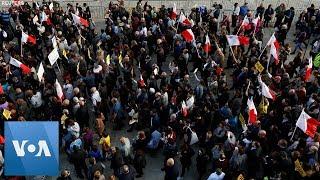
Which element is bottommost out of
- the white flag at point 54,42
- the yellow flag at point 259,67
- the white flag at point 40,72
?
the white flag at point 40,72

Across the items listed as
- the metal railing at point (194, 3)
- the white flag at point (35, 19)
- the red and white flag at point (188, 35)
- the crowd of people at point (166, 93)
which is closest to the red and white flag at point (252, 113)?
the crowd of people at point (166, 93)

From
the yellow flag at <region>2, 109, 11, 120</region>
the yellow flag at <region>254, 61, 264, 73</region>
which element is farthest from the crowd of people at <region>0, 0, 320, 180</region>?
the yellow flag at <region>254, 61, 264, 73</region>

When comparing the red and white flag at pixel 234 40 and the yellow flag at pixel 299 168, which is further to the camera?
the red and white flag at pixel 234 40

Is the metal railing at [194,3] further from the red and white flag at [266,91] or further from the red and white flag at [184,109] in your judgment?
the red and white flag at [184,109]

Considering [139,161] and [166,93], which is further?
[166,93]

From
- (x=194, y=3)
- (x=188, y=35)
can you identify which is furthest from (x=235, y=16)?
(x=188, y=35)

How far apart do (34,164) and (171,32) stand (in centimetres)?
1369

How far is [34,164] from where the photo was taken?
7750mm

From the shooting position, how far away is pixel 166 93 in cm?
1644

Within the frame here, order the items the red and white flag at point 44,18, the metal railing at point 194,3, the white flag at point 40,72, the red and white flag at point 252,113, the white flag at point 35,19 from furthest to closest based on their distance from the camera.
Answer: the metal railing at point 194,3 < the white flag at point 35,19 < the red and white flag at point 44,18 < the white flag at point 40,72 < the red and white flag at point 252,113

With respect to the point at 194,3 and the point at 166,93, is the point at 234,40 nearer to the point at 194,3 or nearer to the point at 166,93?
the point at 166,93

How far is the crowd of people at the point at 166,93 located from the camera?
1450 cm

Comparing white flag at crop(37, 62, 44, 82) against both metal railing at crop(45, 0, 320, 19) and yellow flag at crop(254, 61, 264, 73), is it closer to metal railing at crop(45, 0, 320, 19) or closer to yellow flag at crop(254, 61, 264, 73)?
yellow flag at crop(254, 61, 264, 73)

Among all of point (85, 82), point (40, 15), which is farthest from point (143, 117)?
point (40, 15)
